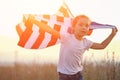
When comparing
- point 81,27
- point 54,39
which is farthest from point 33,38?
point 81,27

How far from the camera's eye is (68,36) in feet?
18.8

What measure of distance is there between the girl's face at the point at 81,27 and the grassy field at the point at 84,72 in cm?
231

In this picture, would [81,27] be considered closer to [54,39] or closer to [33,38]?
[54,39]

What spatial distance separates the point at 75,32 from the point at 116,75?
97.6 inches

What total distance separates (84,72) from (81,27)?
97.0 inches

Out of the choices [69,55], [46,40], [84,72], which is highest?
[46,40]

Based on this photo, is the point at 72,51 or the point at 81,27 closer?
the point at 72,51

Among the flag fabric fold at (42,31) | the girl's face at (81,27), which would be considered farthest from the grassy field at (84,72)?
the girl's face at (81,27)

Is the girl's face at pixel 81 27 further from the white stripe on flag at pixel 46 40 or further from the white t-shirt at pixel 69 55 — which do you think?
the white stripe on flag at pixel 46 40

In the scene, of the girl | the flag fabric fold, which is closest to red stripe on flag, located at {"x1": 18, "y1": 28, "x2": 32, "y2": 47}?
the flag fabric fold

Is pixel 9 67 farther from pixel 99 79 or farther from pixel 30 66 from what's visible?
pixel 99 79

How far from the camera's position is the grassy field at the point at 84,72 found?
8.16 meters

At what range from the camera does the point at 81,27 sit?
579 centimetres

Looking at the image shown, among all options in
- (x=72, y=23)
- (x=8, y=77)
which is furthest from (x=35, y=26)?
(x=8, y=77)
